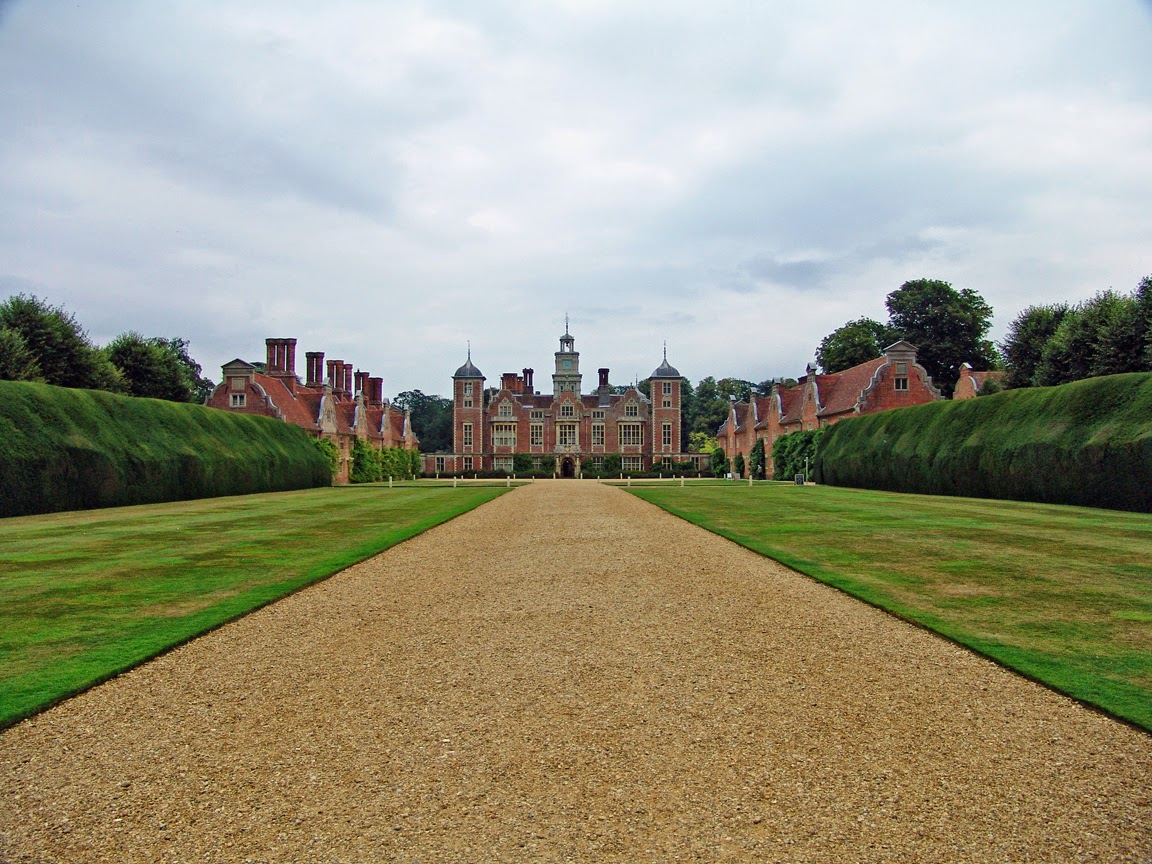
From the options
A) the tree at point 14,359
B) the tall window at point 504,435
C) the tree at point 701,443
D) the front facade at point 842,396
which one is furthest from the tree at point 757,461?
the tree at point 14,359

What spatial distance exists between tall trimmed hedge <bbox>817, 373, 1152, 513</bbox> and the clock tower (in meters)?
50.0

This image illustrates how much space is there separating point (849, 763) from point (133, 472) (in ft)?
79.5

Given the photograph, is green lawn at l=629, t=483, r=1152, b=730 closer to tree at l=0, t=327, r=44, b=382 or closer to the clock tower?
tree at l=0, t=327, r=44, b=382

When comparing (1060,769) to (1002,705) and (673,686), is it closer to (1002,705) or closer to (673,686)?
(1002,705)

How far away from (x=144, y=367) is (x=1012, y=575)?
140 feet

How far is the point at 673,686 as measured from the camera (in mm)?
5152

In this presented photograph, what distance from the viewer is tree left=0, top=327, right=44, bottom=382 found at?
29.8m

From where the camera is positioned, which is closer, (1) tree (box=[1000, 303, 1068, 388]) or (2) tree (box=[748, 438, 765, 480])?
(1) tree (box=[1000, 303, 1068, 388])

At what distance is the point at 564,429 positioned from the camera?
73.9m

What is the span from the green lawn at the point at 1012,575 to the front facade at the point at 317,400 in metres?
35.2

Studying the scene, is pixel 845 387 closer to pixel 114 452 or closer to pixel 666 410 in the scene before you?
pixel 666 410

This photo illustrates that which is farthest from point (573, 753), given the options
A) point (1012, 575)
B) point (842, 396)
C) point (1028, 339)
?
point (842, 396)

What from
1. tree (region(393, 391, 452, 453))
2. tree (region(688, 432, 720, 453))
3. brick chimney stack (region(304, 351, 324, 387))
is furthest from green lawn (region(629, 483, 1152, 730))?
Answer: tree (region(393, 391, 452, 453))

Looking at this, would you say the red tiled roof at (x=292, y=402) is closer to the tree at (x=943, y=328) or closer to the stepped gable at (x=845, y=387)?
the stepped gable at (x=845, y=387)
